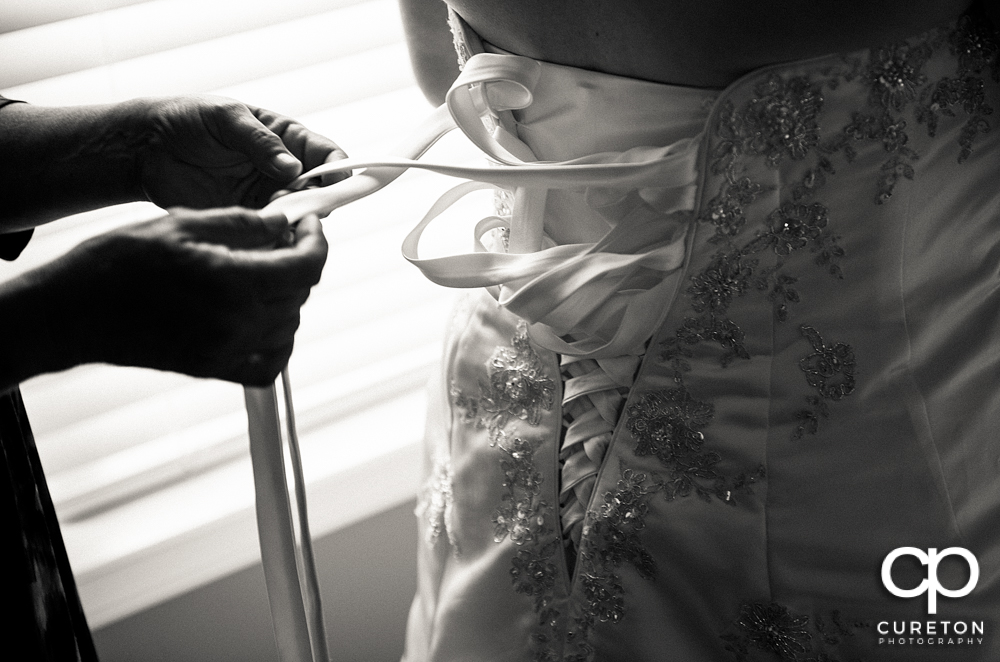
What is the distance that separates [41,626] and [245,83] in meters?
0.63

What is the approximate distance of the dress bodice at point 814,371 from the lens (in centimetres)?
54

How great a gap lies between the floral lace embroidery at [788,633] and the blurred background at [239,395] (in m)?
0.62

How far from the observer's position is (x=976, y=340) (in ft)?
1.87

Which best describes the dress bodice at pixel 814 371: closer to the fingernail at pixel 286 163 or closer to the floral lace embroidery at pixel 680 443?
the floral lace embroidery at pixel 680 443

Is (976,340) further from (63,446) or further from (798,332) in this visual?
(63,446)

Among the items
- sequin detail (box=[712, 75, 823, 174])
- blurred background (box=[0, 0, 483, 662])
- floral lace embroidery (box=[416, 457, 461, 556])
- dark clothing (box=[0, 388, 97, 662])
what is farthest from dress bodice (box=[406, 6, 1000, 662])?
blurred background (box=[0, 0, 483, 662])

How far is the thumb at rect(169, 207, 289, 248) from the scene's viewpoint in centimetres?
45

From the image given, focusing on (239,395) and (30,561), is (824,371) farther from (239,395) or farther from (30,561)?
(239,395)

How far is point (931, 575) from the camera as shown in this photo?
564 mm

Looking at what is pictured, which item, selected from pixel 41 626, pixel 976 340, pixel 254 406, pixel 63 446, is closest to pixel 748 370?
pixel 976 340

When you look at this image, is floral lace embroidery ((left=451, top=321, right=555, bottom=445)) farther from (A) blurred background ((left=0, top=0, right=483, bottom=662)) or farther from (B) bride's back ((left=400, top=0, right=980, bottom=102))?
(A) blurred background ((left=0, top=0, right=483, bottom=662))

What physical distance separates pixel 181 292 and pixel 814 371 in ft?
1.33

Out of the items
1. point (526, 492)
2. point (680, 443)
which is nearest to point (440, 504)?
point (526, 492)

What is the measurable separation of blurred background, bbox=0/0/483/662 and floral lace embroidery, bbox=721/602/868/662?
2.04 ft
